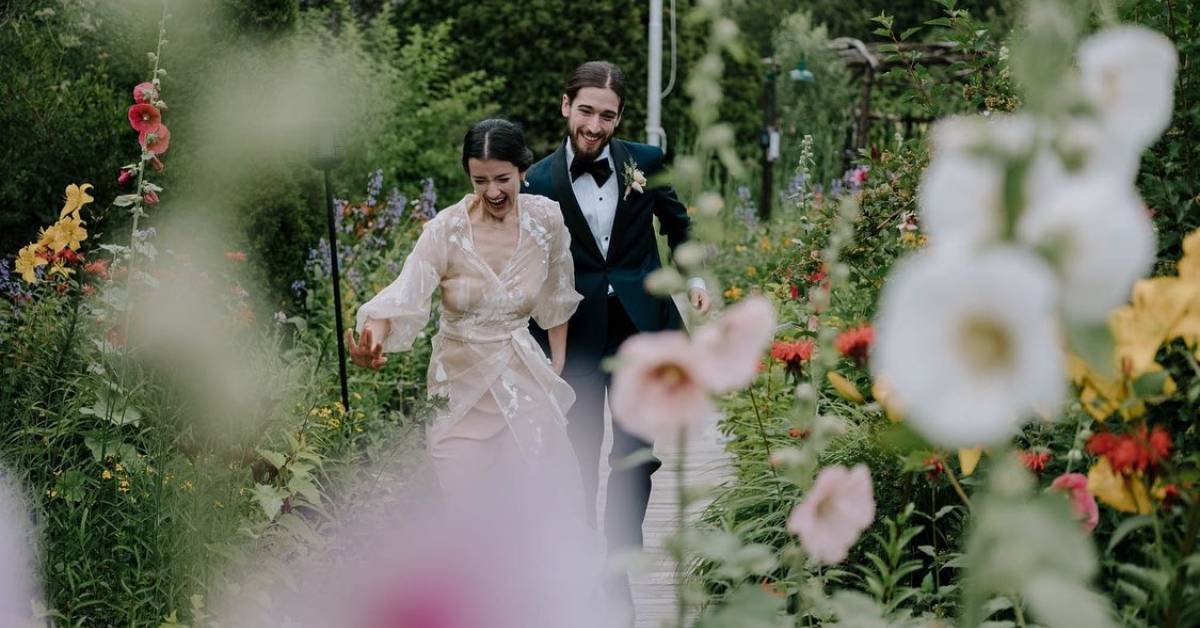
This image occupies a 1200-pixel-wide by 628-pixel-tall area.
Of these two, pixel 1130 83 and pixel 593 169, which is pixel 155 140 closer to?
pixel 593 169

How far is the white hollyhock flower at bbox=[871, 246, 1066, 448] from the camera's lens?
920 millimetres

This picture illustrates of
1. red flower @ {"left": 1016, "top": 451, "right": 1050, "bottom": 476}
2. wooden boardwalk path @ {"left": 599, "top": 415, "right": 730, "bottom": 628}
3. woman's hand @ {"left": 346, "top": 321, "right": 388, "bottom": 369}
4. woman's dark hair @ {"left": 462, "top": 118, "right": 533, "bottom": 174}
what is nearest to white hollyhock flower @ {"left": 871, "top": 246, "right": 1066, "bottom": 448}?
red flower @ {"left": 1016, "top": 451, "right": 1050, "bottom": 476}

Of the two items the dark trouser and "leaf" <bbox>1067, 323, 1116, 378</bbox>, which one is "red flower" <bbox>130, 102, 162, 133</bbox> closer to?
the dark trouser

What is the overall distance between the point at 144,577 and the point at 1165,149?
2826 mm

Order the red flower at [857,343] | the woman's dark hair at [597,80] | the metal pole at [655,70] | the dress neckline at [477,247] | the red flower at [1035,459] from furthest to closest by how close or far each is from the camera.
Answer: the metal pole at [655,70]
the woman's dark hair at [597,80]
the dress neckline at [477,247]
the red flower at [1035,459]
the red flower at [857,343]

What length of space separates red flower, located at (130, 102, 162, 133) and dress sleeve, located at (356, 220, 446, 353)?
2.75 ft

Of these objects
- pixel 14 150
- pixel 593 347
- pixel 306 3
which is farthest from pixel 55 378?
A: pixel 306 3

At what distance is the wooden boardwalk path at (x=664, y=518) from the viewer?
468cm

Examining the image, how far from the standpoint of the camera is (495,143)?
4043 millimetres

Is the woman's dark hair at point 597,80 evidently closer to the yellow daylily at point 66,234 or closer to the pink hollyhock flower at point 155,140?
the pink hollyhock flower at point 155,140

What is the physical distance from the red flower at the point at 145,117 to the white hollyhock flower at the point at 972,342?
12.0 ft

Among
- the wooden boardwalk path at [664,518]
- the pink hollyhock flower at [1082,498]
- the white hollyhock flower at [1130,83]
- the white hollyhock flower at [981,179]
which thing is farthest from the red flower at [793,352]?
the white hollyhock flower at [981,179]

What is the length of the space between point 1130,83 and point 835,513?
0.74 metres

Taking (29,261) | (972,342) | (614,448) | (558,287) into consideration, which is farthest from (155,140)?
(972,342)
